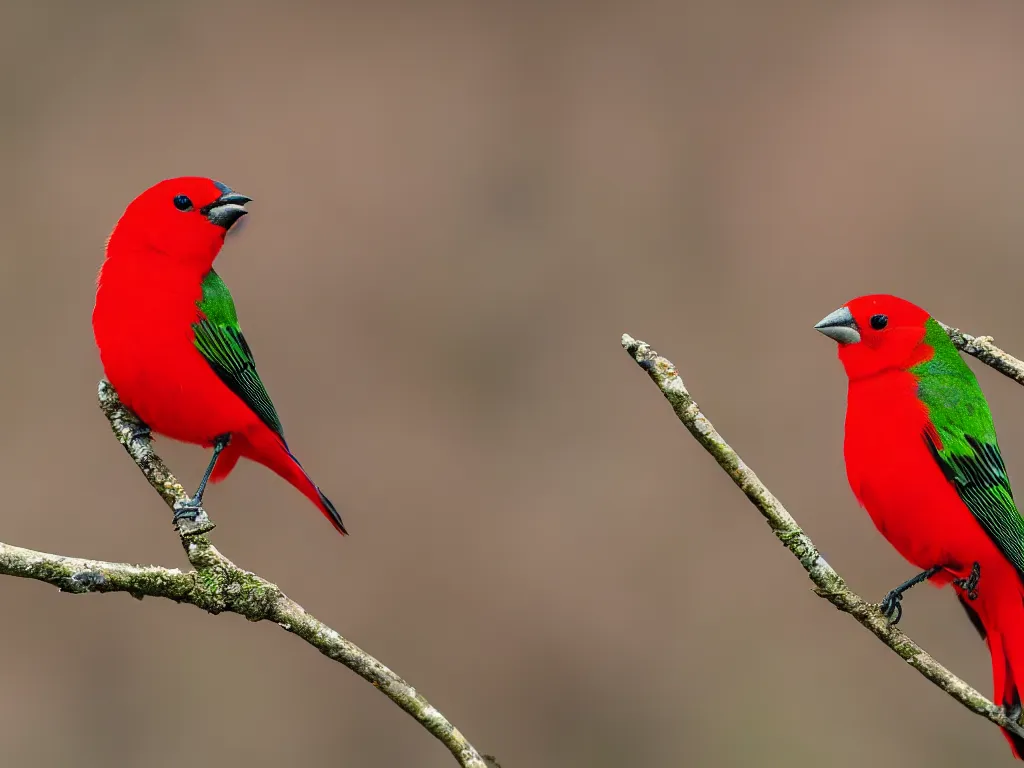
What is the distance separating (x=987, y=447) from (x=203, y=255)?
1539 millimetres

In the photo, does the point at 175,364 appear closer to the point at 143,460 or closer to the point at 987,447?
the point at 143,460

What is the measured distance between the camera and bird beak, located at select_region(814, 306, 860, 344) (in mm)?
1717

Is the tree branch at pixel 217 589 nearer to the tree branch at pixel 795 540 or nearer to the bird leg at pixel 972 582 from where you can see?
the tree branch at pixel 795 540

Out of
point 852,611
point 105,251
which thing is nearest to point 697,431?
point 852,611

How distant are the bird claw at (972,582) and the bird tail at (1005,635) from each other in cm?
2

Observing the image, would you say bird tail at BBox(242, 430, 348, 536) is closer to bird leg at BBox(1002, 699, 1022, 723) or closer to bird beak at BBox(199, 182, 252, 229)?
bird beak at BBox(199, 182, 252, 229)

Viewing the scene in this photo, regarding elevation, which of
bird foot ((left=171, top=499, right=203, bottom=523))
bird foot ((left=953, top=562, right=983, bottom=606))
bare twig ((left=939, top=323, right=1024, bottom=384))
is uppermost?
bare twig ((left=939, top=323, right=1024, bottom=384))

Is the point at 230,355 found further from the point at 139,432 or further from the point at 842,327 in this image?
the point at 842,327

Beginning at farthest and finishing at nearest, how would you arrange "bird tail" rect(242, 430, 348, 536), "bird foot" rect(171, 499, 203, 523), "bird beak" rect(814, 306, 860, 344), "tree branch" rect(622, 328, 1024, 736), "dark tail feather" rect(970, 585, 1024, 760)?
"bird tail" rect(242, 430, 348, 536)
"bird beak" rect(814, 306, 860, 344)
"dark tail feather" rect(970, 585, 1024, 760)
"bird foot" rect(171, 499, 203, 523)
"tree branch" rect(622, 328, 1024, 736)

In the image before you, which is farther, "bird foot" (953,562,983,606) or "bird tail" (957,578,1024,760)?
"bird foot" (953,562,983,606)

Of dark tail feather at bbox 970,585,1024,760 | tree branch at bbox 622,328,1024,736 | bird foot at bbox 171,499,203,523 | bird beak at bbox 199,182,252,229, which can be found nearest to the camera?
tree branch at bbox 622,328,1024,736

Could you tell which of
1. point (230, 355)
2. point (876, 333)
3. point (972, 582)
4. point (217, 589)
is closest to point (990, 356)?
point (876, 333)

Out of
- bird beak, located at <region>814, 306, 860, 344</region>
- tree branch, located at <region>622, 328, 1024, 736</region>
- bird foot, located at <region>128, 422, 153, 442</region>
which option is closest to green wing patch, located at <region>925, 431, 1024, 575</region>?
bird beak, located at <region>814, 306, 860, 344</region>

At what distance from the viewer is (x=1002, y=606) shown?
186cm
